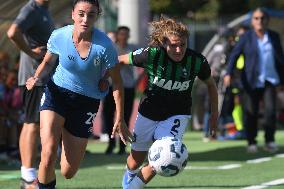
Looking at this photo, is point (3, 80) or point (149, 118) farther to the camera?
point (3, 80)

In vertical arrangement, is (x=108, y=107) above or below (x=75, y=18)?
below

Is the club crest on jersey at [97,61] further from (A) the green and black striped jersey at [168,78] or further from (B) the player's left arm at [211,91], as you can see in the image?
(B) the player's left arm at [211,91]

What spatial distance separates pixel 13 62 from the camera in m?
15.0

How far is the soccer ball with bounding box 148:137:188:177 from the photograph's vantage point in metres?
8.22

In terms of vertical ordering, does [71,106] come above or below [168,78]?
below

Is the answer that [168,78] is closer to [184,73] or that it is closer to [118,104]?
[184,73]

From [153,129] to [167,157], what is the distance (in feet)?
2.64

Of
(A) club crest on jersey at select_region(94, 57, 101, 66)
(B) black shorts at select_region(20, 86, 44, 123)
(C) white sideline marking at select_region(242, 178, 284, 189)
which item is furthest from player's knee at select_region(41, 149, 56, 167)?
(C) white sideline marking at select_region(242, 178, 284, 189)

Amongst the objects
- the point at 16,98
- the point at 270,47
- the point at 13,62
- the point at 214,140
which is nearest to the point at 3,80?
the point at 16,98

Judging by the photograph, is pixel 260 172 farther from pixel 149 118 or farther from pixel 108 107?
pixel 108 107

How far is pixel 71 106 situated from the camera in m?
8.33

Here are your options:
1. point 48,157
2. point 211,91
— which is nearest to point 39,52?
point 211,91

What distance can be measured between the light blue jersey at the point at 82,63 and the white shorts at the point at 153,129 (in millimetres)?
778

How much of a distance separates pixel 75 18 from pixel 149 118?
1.32 m
